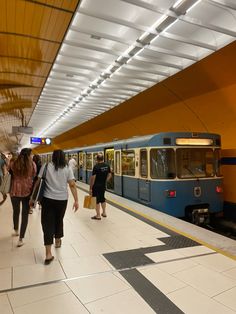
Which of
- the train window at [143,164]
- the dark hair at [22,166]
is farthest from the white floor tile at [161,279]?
the train window at [143,164]

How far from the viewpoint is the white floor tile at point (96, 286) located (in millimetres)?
3121

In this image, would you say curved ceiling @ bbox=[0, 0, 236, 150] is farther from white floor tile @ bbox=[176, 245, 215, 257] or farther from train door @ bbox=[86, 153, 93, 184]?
white floor tile @ bbox=[176, 245, 215, 257]

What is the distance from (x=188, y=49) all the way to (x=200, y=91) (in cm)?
231

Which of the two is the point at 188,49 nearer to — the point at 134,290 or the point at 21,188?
the point at 21,188

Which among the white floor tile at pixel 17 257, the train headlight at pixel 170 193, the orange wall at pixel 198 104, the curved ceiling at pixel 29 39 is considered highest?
the curved ceiling at pixel 29 39

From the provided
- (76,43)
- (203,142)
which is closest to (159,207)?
(203,142)

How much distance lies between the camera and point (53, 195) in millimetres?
4066

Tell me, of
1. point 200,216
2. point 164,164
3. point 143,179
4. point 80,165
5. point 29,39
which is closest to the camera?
point 29,39

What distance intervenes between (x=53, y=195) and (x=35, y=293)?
135 centimetres

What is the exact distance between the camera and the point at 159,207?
7.26 metres

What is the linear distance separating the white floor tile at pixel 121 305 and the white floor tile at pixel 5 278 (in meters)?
1.08

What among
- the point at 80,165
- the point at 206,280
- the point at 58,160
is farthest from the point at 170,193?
the point at 80,165

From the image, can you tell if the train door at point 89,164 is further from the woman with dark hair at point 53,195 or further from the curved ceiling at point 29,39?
the woman with dark hair at point 53,195

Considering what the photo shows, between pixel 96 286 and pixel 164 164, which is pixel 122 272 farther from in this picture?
pixel 164 164
